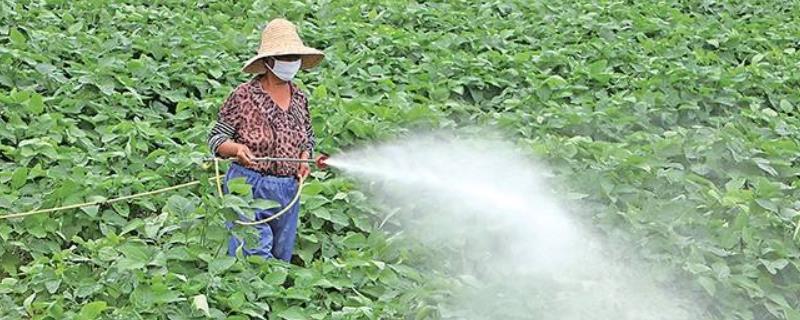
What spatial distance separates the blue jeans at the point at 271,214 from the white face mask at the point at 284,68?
38cm

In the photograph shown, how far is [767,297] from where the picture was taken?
13.7ft

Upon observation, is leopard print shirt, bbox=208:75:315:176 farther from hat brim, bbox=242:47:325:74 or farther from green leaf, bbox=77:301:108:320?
green leaf, bbox=77:301:108:320

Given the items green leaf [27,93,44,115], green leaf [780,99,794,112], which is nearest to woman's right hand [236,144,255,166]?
green leaf [27,93,44,115]

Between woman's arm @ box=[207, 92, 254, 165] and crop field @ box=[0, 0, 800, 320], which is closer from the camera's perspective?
crop field @ box=[0, 0, 800, 320]

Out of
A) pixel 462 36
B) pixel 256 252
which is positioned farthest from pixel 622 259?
pixel 462 36

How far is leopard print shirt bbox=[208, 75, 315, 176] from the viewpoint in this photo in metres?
4.14

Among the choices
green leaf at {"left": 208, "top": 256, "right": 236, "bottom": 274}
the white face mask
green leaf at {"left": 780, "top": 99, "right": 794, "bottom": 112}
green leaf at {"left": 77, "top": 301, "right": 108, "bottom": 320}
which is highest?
the white face mask

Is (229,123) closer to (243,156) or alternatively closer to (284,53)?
(243,156)

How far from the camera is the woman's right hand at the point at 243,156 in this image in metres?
4.05

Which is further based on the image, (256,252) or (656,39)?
(656,39)

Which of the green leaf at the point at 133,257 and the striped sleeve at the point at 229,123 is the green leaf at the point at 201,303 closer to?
the green leaf at the point at 133,257

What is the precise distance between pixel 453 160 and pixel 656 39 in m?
4.05

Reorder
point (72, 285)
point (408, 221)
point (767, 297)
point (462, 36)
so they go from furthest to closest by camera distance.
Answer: point (462, 36) < point (408, 221) < point (767, 297) < point (72, 285)

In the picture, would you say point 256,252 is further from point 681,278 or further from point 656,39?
point 656,39
